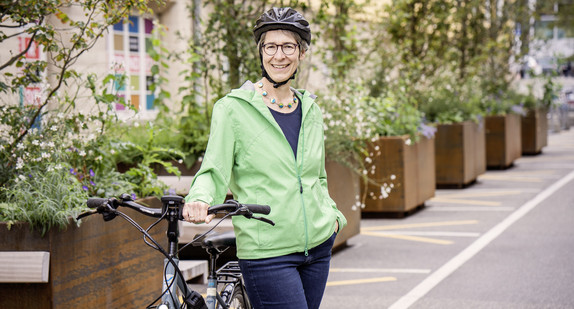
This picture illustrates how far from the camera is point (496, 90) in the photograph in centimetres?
2114

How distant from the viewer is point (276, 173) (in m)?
3.50

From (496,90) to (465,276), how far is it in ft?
45.2

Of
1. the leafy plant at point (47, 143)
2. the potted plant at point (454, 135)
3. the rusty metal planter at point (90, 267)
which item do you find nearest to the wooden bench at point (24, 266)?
the rusty metal planter at point (90, 267)

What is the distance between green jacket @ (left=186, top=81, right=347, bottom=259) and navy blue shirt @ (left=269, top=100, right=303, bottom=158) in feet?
0.09

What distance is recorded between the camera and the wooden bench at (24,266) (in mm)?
4820

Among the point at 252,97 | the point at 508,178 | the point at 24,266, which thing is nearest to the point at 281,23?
the point at 252,97

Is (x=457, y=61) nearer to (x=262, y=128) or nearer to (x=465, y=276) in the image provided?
(x=465, y=276)

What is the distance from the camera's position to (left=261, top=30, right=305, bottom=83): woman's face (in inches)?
143

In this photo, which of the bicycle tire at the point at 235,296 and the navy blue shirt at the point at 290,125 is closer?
the navy blue shirt at the point at 290,125

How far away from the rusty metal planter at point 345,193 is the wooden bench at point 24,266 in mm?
4401

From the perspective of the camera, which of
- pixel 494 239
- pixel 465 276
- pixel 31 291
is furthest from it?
pixel 494 239

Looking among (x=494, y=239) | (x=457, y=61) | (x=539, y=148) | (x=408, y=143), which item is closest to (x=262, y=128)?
(x=494, y=239)

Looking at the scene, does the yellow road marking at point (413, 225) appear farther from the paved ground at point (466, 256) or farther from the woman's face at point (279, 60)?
the woman's face at point (279, 60)

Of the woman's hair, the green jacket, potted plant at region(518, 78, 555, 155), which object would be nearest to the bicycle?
the green jacket
